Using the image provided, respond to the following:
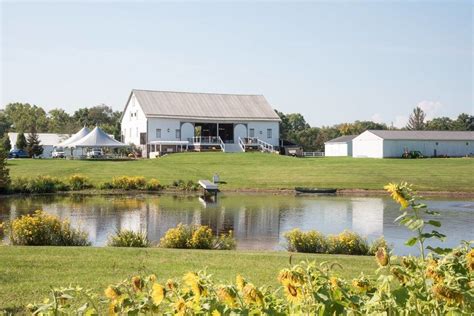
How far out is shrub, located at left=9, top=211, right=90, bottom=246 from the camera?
14266mm

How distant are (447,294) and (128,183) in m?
36.6

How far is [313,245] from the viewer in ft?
48.8

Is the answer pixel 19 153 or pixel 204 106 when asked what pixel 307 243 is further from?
pixel 19 153

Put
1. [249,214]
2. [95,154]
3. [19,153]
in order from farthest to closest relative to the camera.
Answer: [19,153] → [95,154] → [249,214]

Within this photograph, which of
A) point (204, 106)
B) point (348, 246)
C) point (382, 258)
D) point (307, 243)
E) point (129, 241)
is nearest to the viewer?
point (382, 258)

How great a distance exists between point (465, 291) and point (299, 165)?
49885 millimetres

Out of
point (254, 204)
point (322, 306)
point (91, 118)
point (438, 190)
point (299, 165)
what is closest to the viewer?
point (322, 306)

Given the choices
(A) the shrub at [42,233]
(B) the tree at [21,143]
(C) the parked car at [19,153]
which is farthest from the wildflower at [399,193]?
(B) the tree at [21,143]

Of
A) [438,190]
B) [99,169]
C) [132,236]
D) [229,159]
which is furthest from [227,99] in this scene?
[132,236]

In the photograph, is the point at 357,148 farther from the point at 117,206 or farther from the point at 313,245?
the point at 313,245

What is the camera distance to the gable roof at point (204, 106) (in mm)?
69938

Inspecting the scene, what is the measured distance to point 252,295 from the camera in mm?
2893

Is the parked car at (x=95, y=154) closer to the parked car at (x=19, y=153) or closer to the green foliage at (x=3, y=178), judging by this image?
the parked car at (x=19, y=153)

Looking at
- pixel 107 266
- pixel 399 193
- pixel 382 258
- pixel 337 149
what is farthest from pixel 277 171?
pixel 382 258
